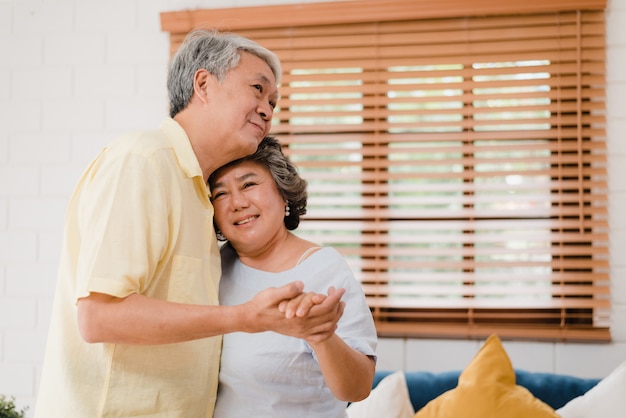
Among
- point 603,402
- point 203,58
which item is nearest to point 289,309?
point 203,58

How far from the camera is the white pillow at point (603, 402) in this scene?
2.26 m

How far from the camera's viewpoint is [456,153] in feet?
9.85

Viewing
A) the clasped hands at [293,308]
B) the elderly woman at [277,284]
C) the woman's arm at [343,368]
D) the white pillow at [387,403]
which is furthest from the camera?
the white pillow at [387,403]

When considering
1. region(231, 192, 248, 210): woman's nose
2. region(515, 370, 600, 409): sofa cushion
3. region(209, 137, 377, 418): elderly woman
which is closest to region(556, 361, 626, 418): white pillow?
region(515, 370, 600, 409): sofa cushion

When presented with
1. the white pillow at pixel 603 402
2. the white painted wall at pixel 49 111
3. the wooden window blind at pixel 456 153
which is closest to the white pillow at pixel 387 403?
the wooden window blind at pixel 456 153

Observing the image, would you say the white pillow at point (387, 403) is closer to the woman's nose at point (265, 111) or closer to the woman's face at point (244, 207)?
the woman's face at point (244, 207)

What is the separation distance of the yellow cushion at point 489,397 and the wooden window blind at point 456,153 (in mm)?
523

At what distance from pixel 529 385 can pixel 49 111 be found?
7.47 ft

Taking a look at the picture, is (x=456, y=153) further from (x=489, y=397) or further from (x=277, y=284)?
(x=277, y=284)

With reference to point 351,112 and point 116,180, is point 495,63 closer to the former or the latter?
point 351,112

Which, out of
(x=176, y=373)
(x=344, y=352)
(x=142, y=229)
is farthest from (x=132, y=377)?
(x=344, y=352)

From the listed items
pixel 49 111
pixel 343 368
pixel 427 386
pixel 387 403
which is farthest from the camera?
pixel 49 111

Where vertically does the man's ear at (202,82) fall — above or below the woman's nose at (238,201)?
above

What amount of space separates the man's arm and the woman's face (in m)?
0.48
